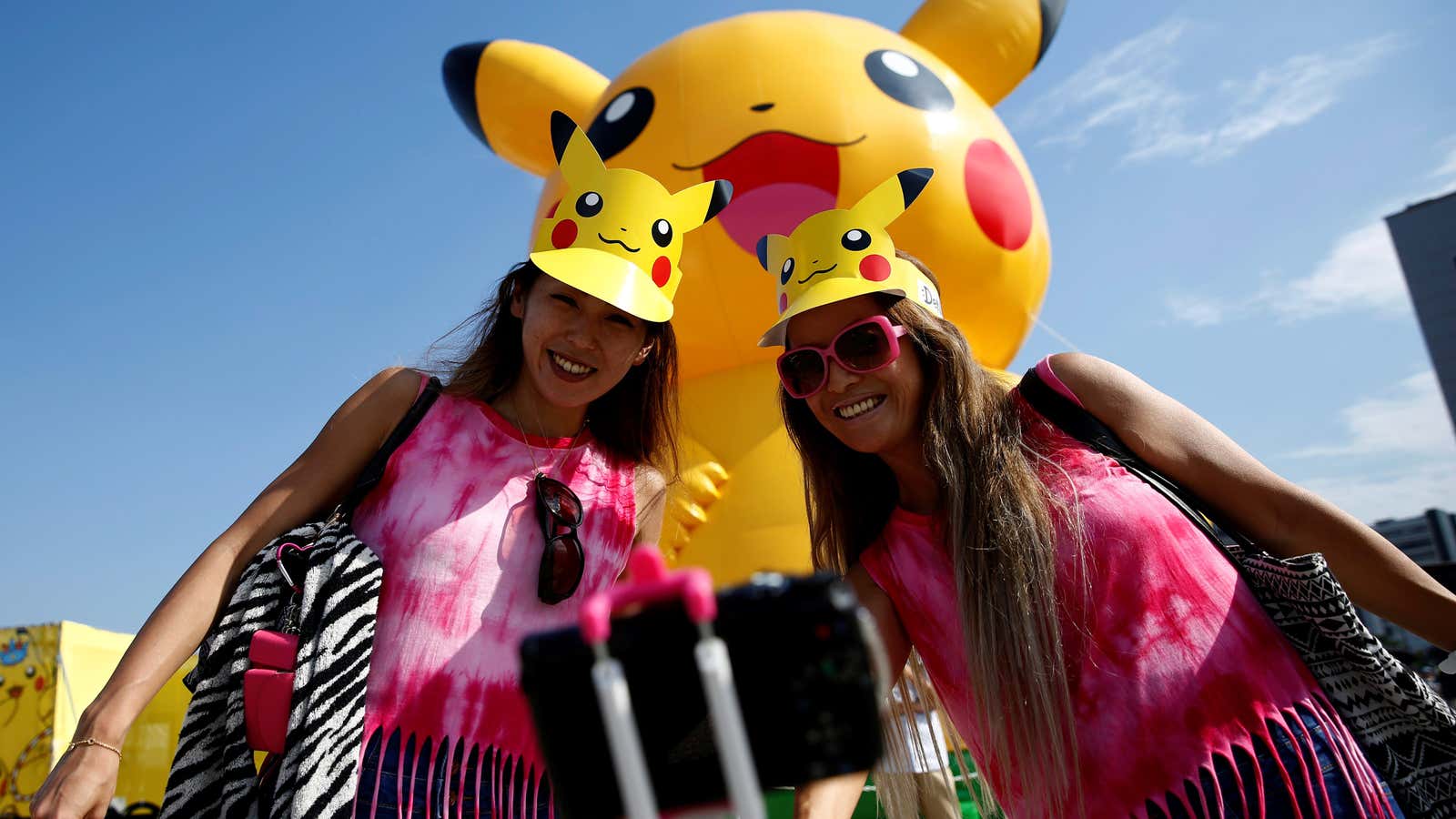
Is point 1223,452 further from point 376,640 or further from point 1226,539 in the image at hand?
point 376,640

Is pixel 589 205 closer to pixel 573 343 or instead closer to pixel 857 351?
pixel 573 343

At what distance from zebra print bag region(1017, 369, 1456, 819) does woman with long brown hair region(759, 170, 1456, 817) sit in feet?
0.11

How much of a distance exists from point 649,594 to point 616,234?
4.98 feet

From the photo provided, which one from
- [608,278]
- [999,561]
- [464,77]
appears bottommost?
[999,561]

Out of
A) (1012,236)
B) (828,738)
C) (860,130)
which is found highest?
(860,130)

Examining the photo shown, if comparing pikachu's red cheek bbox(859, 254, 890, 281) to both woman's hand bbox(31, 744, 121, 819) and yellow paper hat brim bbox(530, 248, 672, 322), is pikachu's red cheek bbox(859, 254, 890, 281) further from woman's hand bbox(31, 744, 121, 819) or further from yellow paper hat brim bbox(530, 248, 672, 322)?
woman's hand bbox(31, 744, 121, 819)

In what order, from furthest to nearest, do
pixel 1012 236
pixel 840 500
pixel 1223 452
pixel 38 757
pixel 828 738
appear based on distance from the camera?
pixel 38 757, pixel 1012 236, pixel 840 500, pixel 1223 452, pixel 828 738

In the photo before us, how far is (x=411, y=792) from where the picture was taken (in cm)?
158

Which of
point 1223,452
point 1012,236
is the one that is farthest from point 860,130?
point 1223,452

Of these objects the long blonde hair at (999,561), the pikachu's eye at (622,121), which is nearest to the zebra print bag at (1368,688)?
the long blonde hair at (999,561)

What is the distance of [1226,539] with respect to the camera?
167 cm

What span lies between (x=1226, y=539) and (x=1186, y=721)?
365 mm

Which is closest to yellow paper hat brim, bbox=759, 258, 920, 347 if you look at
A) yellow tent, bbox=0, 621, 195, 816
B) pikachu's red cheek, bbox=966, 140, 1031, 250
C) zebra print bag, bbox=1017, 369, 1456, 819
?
zebra print bag, bbox=1017, 369, 1456, 819

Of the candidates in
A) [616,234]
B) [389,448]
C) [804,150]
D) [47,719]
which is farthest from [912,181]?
[47,719]
